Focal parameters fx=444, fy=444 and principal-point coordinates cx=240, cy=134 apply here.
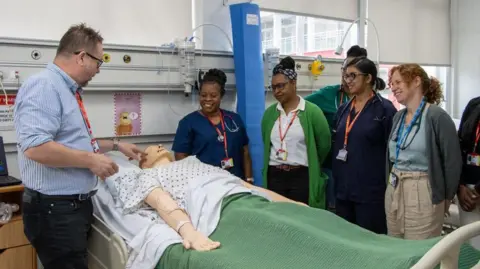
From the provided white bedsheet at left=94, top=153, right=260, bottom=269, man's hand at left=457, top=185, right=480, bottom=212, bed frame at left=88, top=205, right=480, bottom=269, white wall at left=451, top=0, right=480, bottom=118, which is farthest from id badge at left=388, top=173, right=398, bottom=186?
white wall at left=451, top=0, right=480, bottom=118

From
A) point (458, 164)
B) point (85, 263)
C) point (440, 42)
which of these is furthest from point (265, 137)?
point (440, 42)

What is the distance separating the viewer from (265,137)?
9.53 ft

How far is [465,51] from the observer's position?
554 cm

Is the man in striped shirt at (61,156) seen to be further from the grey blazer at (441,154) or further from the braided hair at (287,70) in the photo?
the grey blazer at (441,154)

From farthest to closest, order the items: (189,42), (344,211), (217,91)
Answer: (189,42) < (217,91) < (344,211)

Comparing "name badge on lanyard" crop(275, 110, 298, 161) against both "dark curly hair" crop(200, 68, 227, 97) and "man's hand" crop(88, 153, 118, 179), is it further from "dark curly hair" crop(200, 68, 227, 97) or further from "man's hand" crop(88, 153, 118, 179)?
"man's hand" crop(88, 153, 118, 179)

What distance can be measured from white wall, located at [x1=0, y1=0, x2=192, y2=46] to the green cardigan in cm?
112

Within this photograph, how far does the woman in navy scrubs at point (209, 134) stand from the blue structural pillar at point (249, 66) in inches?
17.5

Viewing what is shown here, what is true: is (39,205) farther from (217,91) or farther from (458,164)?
(458,164)

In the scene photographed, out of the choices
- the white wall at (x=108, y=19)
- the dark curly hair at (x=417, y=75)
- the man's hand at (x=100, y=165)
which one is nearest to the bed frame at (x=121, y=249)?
the man's hand at (x=100, y=165)

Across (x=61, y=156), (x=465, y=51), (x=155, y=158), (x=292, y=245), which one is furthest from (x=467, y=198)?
(x=465, y=51)

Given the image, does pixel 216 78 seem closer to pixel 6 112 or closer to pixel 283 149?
pixel 283 149

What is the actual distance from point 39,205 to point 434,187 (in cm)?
193

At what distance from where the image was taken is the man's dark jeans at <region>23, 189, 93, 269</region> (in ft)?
6.10
